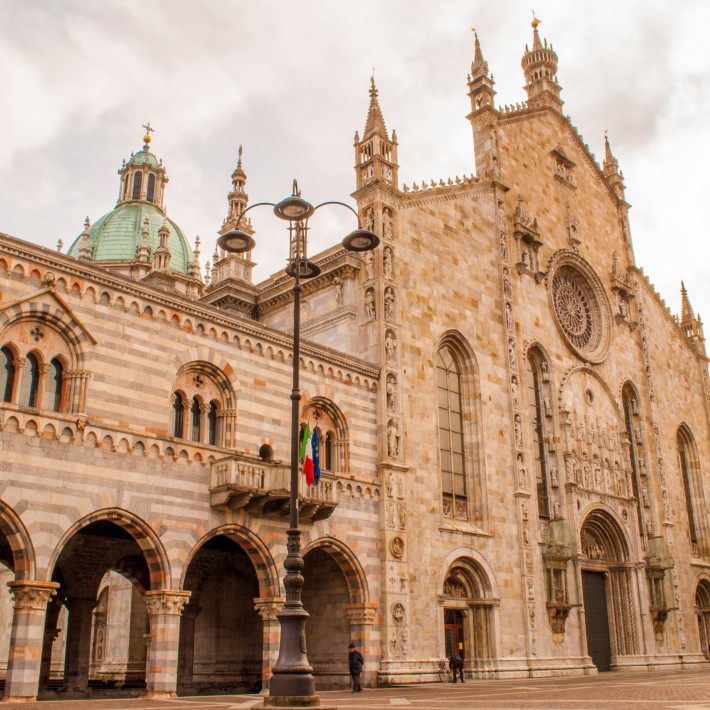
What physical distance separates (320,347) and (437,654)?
1141 centimetres

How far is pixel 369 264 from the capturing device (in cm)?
3136

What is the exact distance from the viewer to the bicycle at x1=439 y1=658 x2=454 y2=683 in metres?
28.0

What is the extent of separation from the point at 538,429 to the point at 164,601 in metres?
20.6

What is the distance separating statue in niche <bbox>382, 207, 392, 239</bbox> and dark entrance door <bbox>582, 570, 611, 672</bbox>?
58.1ft

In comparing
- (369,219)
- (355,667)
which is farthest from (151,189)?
(355,667)

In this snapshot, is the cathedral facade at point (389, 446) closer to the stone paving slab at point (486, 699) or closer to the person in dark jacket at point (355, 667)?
the stone paving slab at point (486, 699)

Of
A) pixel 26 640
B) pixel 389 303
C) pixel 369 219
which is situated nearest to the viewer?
pixel 26 640

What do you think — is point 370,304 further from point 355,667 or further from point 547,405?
point 355,667

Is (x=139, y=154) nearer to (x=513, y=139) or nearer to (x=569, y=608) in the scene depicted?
(x=513, y=139)

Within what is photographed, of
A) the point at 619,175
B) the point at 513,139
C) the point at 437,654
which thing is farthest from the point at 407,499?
the point at 619,175

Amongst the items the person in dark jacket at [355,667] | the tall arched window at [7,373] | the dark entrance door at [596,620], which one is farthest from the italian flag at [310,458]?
the dark entrance door at [596,620]

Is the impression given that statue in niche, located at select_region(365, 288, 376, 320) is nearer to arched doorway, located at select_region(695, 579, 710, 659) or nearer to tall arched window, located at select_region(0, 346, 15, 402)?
tall arched window, located at select_region(0, 346, 15, 402)

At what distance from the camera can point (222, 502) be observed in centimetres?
2306

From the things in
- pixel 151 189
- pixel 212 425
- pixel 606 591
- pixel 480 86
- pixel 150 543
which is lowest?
pixel 606 591
